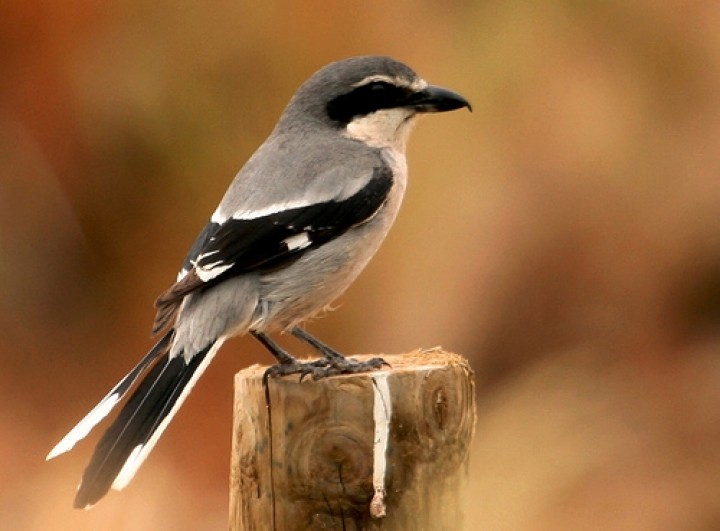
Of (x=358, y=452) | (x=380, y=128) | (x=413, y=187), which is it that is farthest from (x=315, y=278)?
(x=413, y=187)

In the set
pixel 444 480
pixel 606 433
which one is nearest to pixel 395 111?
pixel 444 480

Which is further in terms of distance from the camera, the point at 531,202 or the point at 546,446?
the point at 531,202

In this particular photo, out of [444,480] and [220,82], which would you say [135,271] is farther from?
[444,480]

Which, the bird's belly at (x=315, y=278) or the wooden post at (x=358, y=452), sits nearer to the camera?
the wooden post at (x=358, y=452)

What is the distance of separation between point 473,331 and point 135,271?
6.07ft

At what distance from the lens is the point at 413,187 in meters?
6.46

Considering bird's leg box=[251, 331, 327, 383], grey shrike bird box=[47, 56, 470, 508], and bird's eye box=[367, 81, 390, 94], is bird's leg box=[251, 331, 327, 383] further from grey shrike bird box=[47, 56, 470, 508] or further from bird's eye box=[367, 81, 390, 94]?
bird's eye box=[367, 81, 390, 94]

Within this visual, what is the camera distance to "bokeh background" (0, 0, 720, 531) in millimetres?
6441

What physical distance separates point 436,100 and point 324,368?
1347 mm

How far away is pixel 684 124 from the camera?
22.1 feet

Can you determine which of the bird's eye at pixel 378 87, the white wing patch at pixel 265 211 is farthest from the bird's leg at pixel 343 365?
the bird's eye at pixel 378 87

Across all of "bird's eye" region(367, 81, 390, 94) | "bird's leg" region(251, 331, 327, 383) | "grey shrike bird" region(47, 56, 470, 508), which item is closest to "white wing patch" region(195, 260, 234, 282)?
"grey shrike bird" region(47, 56, 470, 508)

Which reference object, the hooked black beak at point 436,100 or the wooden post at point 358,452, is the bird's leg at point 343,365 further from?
the hooked black beak at point 436,100

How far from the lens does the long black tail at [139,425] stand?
10.7ft
